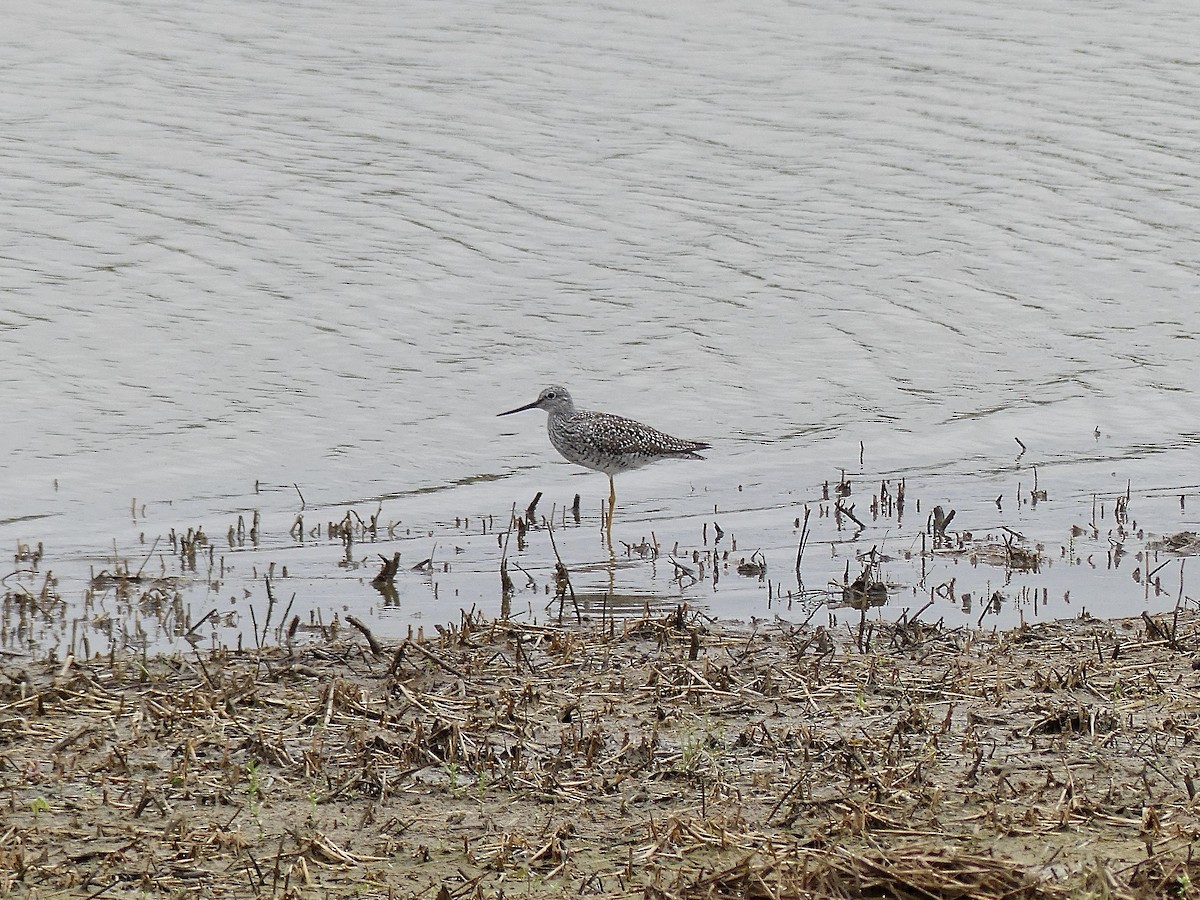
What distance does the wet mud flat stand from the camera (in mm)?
5211

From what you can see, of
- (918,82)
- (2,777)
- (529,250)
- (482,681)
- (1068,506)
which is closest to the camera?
(2,777)

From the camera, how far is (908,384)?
15703mm

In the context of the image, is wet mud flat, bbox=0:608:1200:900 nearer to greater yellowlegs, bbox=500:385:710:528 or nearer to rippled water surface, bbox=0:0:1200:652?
rippled water surface, bbox=0:0:1200:652

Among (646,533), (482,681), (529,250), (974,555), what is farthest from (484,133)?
(482,681)

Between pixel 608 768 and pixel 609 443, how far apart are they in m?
6.45

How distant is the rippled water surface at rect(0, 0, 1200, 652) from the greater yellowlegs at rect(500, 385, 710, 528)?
35 centimetres

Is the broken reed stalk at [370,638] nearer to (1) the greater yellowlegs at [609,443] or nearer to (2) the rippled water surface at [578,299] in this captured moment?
(2) the rippled water surface at [578,299]

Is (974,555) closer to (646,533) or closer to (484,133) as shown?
(646,533)

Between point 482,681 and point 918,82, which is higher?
point 918,82

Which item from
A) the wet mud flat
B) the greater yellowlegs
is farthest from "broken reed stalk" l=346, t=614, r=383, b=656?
the greater yellowlegs

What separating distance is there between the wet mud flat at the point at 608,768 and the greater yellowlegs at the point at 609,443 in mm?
4592

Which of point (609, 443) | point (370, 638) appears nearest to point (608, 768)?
point (370, 638)

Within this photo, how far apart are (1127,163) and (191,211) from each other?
41.8 ft

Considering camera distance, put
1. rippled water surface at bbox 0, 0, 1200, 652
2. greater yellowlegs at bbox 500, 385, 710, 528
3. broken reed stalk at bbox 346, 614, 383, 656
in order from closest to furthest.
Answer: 1. broken reed stalk at bbox 346, 614, 383, 656
2. rippled water surface at bbox 0, 0, 1200, 652
3. greater yellowlegs at bbox 500, 385, 710, 528
